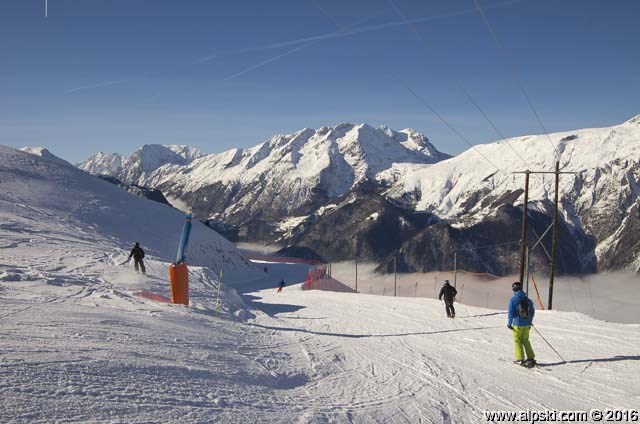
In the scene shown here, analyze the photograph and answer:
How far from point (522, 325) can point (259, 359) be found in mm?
6381

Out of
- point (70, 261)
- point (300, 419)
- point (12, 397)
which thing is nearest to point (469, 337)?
point (300, 419)

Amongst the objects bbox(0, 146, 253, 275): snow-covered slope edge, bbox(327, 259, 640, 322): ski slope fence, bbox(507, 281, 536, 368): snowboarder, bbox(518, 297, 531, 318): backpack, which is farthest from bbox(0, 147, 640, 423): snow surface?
bbox(327, 259, 640, 322): ski slope fence

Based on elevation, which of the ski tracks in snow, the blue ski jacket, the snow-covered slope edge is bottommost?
the ski tracks in snow

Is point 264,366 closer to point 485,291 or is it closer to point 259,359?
point 259,359

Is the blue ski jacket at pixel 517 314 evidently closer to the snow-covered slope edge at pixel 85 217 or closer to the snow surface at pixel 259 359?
the snow surface at pixel 259 359

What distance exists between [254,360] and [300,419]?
3209mm

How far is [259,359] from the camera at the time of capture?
10.9 metres

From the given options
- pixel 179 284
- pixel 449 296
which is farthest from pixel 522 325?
pixel 179 284

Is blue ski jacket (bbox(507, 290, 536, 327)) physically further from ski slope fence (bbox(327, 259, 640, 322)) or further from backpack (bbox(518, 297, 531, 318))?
ski slope fence (bbox(327, 259, 640, 322))

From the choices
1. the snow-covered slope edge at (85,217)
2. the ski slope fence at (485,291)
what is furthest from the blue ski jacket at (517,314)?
the snow-covered slope edge at (85,217)

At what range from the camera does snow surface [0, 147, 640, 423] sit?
721 centimetres

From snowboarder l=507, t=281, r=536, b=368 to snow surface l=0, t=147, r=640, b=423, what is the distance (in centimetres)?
38

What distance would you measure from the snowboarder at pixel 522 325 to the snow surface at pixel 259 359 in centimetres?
38

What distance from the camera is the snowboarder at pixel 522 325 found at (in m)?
12.1
